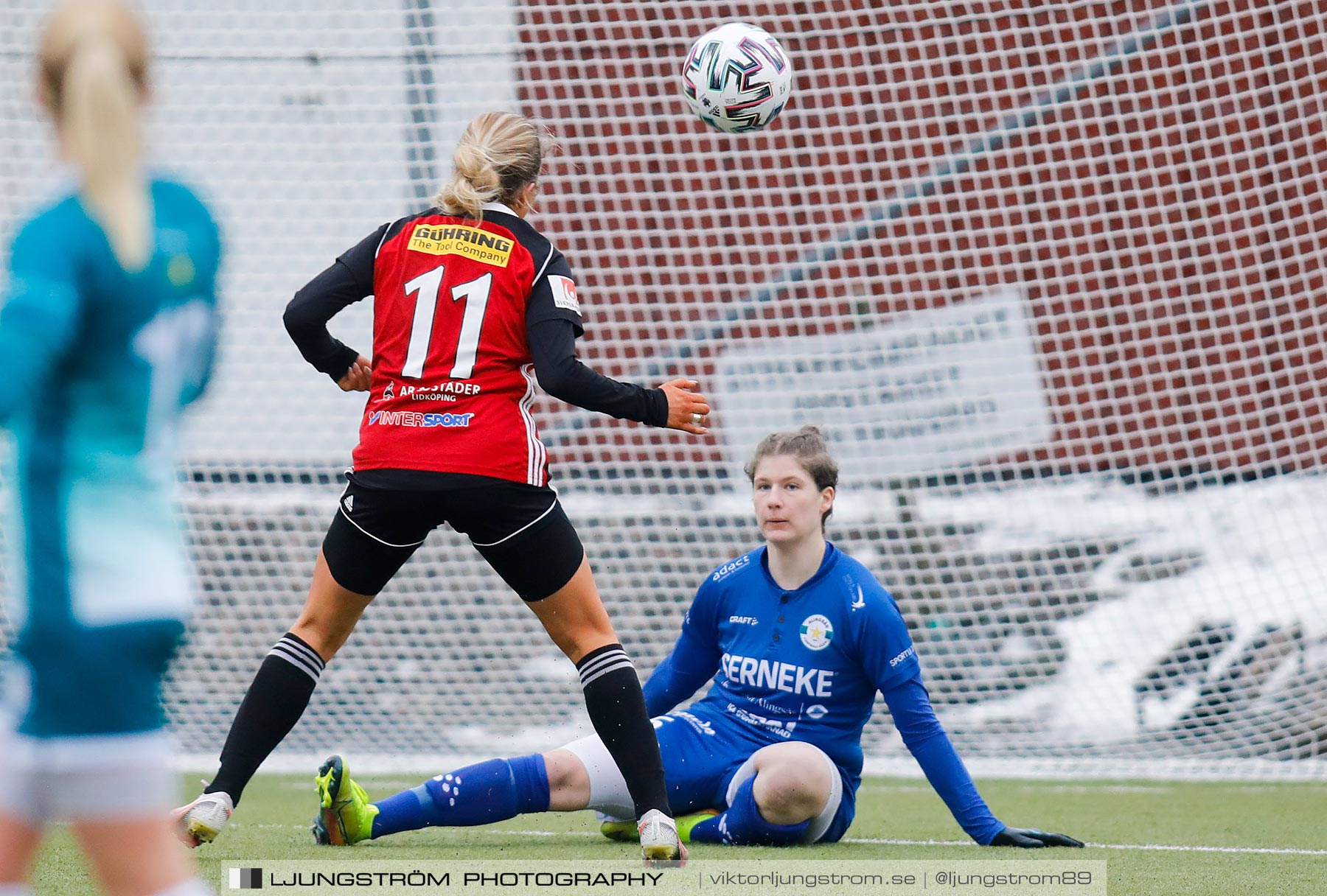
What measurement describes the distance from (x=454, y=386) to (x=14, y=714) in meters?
1.80

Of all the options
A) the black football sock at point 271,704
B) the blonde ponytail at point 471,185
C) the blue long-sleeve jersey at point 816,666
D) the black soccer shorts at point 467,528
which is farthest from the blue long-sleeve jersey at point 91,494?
the blue long-sleeve jersey at point 816,666

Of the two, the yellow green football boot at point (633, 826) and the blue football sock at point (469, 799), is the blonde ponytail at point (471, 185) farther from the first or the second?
the yellow green football boot at point (633, 826)

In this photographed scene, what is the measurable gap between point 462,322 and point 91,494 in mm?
1773

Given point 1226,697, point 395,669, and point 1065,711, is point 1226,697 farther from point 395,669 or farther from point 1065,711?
point 395,669

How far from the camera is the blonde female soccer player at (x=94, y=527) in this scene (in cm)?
158

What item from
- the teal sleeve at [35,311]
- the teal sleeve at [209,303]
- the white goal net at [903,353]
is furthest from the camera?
the white goal net at [903,353]

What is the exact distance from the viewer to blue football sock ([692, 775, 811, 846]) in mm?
3775

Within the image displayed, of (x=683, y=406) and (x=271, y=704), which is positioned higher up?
(x=683, y=406)

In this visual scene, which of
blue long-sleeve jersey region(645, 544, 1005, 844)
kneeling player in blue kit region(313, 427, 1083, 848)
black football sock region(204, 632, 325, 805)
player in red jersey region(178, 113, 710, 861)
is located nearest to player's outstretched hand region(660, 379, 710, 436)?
player in red jersey region(178, 113, 710, 861)

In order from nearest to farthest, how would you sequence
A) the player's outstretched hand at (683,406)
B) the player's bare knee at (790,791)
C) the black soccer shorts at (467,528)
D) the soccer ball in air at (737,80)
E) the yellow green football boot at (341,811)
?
the black soccer shorts at (467,528) → the player's outstretched hand at (683,406) → the yellow green football boot at (341,811) → the player's bare knee at (790,791) → the soccer ball in air at (737,80)

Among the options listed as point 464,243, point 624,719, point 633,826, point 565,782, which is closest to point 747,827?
point 633,826

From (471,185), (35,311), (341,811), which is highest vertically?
(471,185)

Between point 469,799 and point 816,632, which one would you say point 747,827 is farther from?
point 469,799

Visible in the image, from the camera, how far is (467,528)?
3.36 meters
